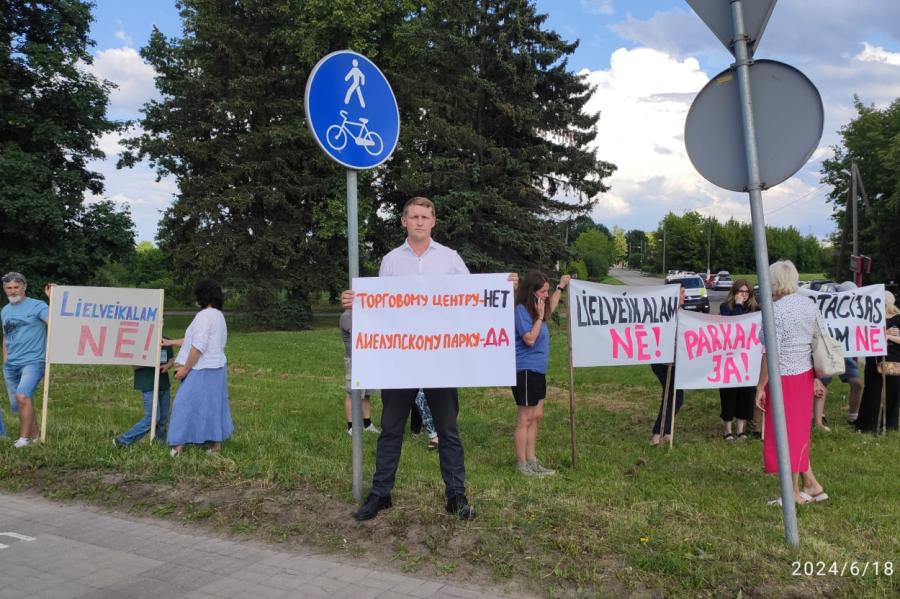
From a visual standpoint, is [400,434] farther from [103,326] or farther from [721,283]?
[721,283]

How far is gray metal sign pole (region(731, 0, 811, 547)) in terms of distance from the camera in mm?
3760

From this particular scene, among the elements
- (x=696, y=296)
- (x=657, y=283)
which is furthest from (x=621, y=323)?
(x=657, y=283)

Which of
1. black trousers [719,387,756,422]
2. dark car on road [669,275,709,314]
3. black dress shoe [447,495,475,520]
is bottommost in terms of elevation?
black dress shoe [447,495,475,520]

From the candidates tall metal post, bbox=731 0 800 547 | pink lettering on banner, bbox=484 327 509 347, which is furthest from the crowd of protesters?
tall metal post, bbox=731 0 800 547

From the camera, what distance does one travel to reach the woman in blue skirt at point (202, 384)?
6.18 m

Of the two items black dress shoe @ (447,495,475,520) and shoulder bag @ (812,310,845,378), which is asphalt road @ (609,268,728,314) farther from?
black dress shoe @ (447,495,475,520)

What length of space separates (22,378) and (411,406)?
4874 millimetres

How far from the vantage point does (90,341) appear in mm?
7098

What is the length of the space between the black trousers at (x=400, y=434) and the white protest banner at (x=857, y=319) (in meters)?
5.56

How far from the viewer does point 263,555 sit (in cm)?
402

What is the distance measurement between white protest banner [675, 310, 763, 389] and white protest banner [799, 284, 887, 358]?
46.9 inches

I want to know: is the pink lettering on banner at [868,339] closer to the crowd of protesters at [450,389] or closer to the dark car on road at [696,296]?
the crowd of protesters at [450,389]

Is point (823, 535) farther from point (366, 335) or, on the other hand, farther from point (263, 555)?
Answer: point (263, 555)
